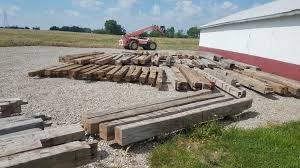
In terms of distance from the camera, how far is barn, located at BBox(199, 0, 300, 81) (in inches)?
446

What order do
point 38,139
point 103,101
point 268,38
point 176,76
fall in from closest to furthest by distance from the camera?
1. point 38,139
2. point 103,101
3. point 176,76
4. point 268,38

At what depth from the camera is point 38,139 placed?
12.6ft

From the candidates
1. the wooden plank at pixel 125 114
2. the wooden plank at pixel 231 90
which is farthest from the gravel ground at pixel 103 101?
the wooden plank at pixel 231 90

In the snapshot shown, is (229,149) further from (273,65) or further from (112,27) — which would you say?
(112,27)

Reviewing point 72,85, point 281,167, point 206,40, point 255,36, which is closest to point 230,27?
point 255,36

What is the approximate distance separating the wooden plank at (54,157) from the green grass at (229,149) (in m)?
1.15

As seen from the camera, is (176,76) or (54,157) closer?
(54,157)

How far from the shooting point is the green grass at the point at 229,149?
4.55 meters

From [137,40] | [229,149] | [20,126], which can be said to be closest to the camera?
[20,126]

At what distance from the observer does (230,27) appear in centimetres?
1958

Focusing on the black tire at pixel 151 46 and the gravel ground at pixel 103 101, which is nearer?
the gravel ground at pixel 103 101

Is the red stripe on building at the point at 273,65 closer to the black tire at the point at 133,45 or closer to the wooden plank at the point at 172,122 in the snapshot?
the wooden plank at the point at 172,122

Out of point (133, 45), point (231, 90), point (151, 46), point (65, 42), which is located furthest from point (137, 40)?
point (231, 90)

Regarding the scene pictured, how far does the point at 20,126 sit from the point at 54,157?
1176 millimetres
